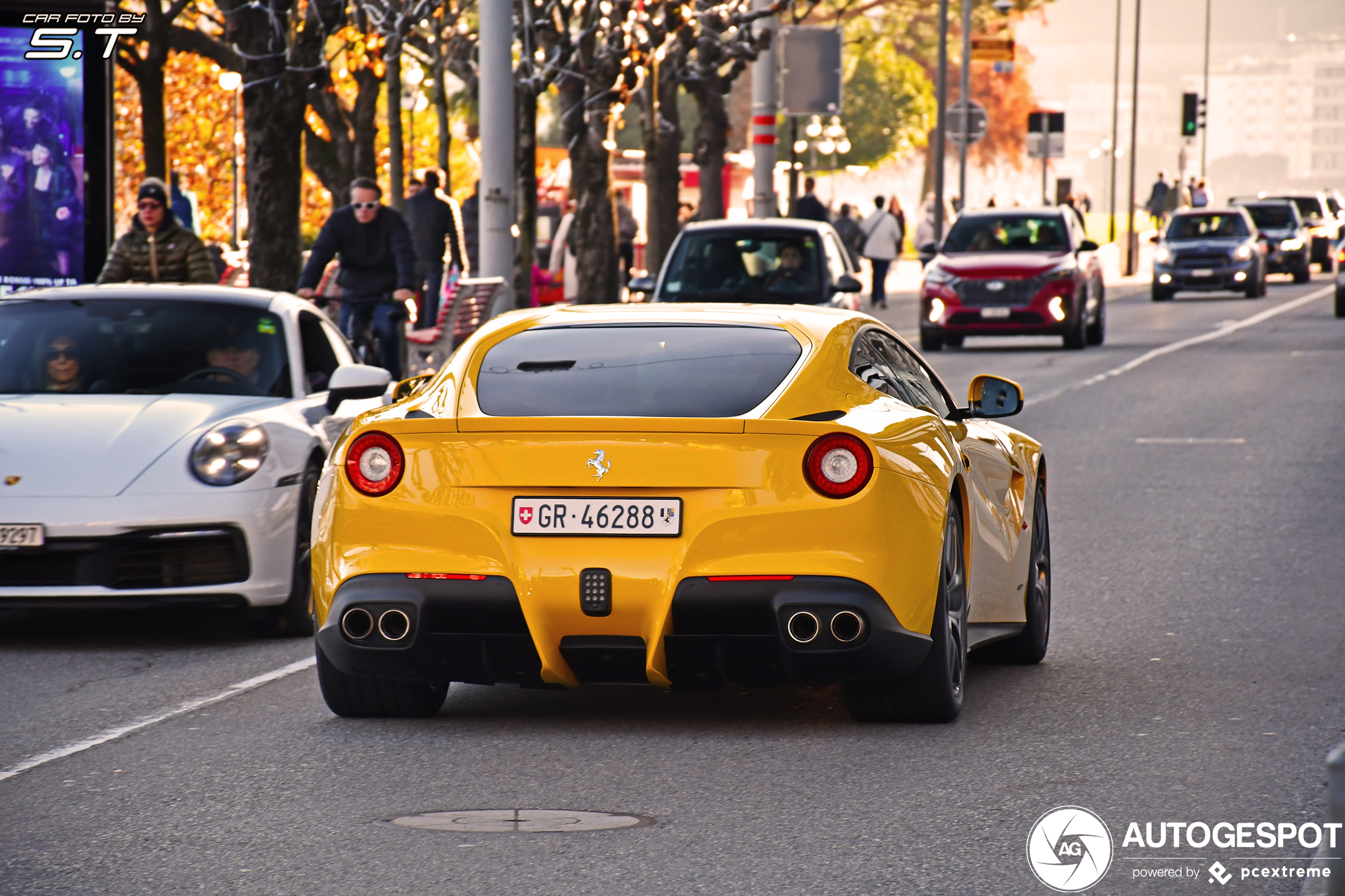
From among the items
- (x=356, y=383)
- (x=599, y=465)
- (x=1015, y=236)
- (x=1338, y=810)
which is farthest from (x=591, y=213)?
(x=1338, y=810)

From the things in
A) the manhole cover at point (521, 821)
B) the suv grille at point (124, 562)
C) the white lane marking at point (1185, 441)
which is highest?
the suv grille at point (124, 562)

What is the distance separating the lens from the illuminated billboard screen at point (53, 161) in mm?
15203

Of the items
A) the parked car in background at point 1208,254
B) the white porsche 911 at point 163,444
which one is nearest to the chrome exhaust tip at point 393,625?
the white porsche 911 at point 163,444

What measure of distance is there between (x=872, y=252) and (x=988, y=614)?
31.4 m

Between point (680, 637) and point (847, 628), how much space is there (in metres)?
0.45

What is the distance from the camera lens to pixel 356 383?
9453 millimetres

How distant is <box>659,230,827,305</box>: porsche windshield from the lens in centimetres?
1966

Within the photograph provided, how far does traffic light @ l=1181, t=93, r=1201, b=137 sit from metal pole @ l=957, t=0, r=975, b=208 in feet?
60.7

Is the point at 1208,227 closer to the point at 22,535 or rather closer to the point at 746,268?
the point at 746,268

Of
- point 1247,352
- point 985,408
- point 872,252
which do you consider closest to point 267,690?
point 985,408

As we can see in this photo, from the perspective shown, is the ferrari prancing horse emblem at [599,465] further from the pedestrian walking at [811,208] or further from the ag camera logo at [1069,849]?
the pedestrian walking at [811,208]

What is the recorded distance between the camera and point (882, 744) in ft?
22.0

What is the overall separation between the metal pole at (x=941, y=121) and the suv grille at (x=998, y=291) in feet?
40.8

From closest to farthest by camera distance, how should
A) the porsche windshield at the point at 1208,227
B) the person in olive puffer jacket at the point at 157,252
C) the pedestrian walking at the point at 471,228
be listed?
the person in olive puffer jacket at the point at 157,252, the pedestrian walking at the point at 471,228, the porsche windshield at the point at 1208,227
